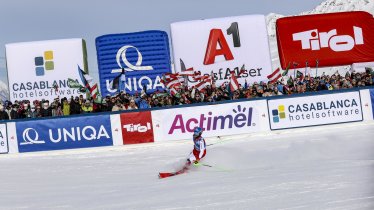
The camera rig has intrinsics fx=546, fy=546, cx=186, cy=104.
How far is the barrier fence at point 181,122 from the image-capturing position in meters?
17.6

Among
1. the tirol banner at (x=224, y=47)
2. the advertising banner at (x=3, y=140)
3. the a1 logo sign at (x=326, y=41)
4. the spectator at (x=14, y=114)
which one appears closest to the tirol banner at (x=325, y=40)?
the a1 logo sign at (x=326, y=41)

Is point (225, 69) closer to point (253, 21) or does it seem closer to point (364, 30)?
point (253, 21)

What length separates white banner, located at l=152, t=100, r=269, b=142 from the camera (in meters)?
17.6

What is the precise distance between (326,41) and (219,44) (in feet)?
17.5

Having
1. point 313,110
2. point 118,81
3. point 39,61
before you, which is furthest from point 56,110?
point 313,110

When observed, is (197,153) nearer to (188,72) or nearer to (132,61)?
(188,72)

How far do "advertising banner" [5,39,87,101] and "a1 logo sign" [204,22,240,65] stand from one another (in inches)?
207

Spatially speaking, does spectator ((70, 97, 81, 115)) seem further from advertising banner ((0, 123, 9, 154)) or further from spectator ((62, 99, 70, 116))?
advertising banner ((0, 123, 9, 154))

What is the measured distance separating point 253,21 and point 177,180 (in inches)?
534

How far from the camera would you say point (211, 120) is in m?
17.7

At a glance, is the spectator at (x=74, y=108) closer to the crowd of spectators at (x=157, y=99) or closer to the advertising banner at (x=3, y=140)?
the crowd of spectators at (x=157, y=99)

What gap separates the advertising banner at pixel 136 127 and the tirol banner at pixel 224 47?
5.61m

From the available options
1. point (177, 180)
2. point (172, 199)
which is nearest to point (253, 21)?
point (177, 180)

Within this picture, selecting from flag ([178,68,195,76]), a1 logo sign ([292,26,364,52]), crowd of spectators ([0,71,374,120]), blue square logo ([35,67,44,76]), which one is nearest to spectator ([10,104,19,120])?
crowd of spectators ([0,71,374,120])
